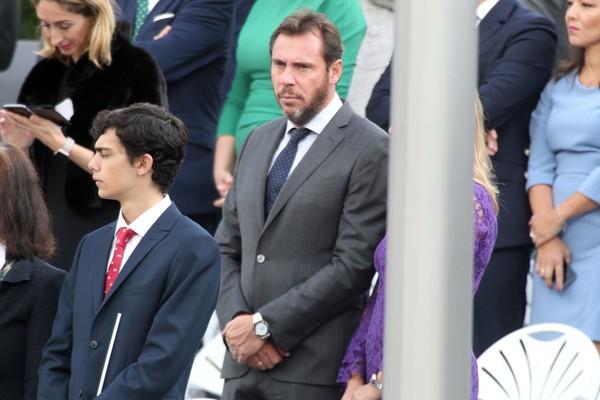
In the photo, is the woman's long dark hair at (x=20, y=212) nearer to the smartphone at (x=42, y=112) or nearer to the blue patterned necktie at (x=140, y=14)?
the smartphone at (x=42, y=112)

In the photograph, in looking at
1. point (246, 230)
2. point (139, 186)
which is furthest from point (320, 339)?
point (139, 186)

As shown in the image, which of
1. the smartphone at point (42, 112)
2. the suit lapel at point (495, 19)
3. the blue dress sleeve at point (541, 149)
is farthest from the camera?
the suit lapel at point (495, 19)

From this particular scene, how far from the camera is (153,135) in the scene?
5395mm

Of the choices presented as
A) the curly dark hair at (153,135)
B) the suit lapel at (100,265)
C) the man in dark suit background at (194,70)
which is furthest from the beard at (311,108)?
the man in dark suit background at (194,70)

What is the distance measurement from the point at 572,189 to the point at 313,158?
1.48 metres

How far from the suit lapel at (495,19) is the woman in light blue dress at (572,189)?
37 centimetres

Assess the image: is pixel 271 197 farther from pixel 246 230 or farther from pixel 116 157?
pixel 116 157

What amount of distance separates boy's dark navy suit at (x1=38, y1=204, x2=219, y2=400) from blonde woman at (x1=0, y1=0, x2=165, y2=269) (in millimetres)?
1441

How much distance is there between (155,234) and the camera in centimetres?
530

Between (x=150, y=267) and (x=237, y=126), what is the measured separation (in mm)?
2504

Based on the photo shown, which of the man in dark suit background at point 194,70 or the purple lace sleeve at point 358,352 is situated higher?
the man in dark suit background at point 194,70

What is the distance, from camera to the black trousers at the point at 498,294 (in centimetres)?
699

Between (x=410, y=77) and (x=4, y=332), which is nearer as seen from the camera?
(x=410, y=77)

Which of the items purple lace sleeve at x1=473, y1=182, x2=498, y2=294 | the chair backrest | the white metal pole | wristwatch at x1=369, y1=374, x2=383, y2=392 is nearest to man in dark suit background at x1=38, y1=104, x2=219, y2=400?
wristwatch at x1=369, y1=374, x2=383, y2=392
